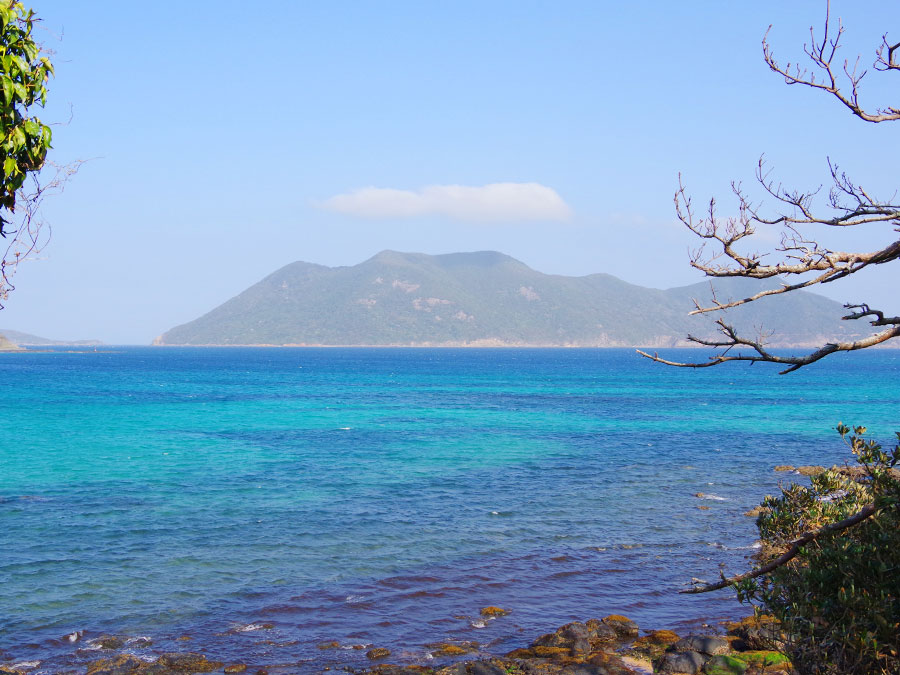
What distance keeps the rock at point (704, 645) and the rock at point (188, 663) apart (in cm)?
1026

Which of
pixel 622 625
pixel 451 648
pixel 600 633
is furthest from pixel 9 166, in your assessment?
pixel 622 625

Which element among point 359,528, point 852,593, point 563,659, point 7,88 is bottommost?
point 359,528

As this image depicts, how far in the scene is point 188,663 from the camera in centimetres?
1533

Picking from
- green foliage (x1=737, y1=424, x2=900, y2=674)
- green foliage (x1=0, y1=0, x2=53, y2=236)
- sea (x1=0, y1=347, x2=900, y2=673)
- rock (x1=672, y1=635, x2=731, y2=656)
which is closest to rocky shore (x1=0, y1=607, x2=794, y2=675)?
rock (x1=672, y1=635, x2=731, y2=656)

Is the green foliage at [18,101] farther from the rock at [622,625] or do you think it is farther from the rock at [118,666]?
the rock at [622,625]

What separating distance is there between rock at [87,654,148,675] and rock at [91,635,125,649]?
779mm

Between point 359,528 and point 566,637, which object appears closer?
point 566,637

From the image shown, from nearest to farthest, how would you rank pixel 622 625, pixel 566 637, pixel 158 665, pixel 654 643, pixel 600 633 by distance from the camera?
pixel 158 665 → pixel 566 637 → pixel 654 643 → pixel 600 633 → pixel 622 625

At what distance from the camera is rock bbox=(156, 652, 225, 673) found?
15094mm

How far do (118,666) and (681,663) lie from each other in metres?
12.1

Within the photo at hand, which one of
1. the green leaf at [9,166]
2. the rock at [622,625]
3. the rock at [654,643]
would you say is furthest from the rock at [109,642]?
the green leaf at [9,166]

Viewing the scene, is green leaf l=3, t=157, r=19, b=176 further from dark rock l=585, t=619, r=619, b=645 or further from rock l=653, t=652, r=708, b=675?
dark rock l=585, t=619, r=619, b=645

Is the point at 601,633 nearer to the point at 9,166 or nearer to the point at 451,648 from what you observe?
the point at 451,648

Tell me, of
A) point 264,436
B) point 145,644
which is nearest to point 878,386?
point 264,436
